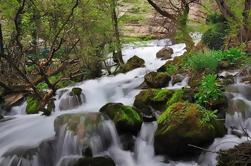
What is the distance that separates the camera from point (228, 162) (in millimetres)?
5594

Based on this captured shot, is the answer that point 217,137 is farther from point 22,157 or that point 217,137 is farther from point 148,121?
point 22,157

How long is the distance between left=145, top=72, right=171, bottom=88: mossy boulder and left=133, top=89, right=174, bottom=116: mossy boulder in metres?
1.68

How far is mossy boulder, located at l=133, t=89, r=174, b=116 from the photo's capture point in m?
9.05

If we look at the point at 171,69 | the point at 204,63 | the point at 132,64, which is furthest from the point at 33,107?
the point at 132,64

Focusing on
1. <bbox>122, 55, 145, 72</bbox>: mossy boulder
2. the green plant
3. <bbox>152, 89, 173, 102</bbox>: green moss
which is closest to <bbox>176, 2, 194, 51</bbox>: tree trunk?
the green plant

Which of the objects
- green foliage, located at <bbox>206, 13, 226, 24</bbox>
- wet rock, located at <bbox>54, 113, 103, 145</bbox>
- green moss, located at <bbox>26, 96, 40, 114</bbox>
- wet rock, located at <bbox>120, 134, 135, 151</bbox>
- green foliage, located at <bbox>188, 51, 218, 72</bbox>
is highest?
green foliage, located at <bbox>206, 13, 226, 24</bbox>

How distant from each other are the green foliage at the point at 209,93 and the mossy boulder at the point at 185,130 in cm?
63

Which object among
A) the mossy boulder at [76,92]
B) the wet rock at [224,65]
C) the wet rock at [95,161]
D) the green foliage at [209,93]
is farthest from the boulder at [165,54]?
the wet rock at [95,161]

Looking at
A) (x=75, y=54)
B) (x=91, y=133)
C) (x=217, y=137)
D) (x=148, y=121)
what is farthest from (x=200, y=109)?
(x=75, y=54)

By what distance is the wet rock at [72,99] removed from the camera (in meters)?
11.2

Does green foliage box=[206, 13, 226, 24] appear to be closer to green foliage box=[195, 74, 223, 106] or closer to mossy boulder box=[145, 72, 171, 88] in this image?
mossy boulder box=[145, 72, 171, 88]

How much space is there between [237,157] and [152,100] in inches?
158

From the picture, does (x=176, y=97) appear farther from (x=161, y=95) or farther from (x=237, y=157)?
(x=237, y=157)

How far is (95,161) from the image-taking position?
709 cm
